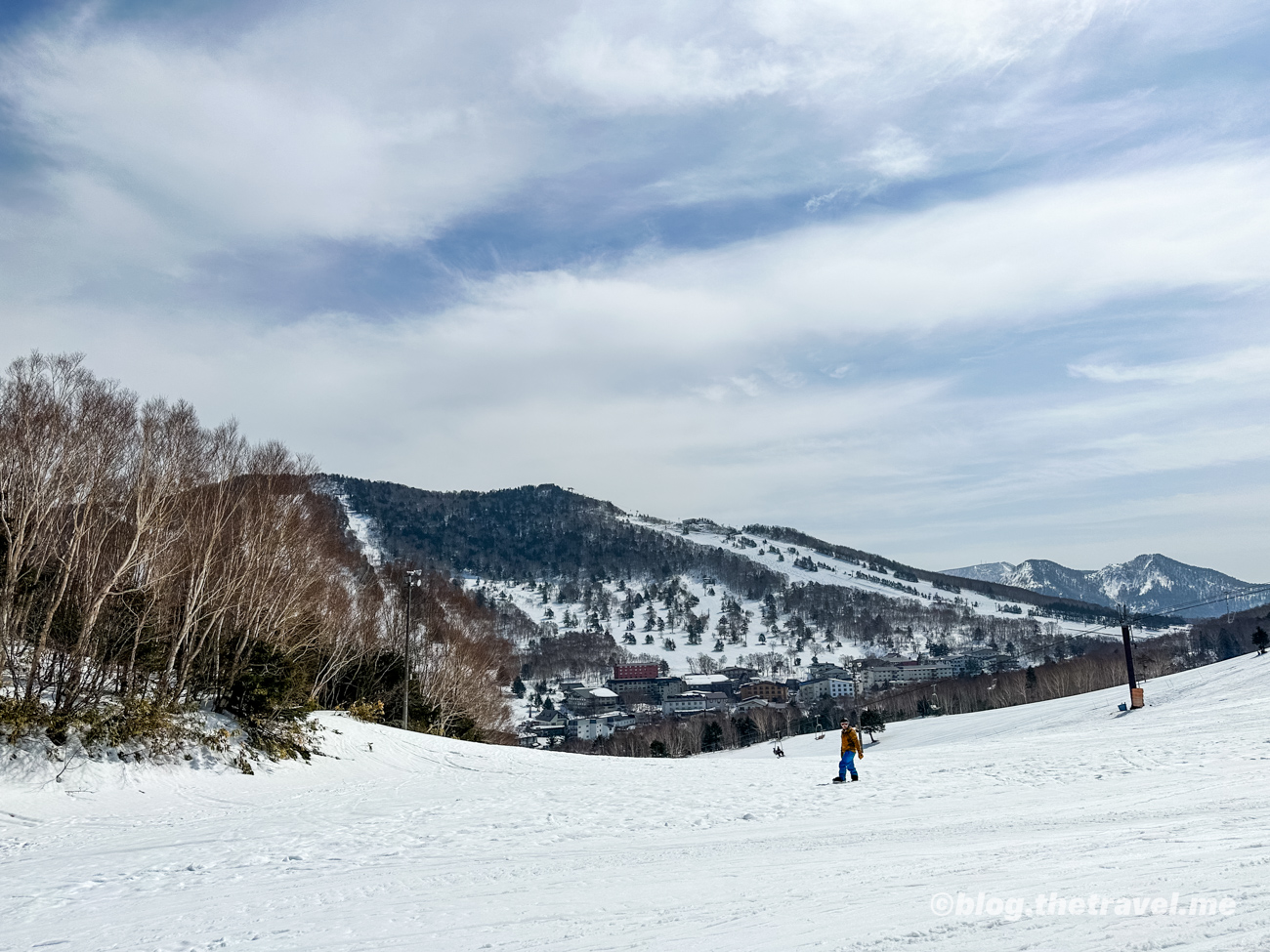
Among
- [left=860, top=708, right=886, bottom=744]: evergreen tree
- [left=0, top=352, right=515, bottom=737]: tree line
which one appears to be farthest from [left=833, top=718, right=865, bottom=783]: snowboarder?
[left=860, top=708, right=886, bottom=744]: evergreen tree

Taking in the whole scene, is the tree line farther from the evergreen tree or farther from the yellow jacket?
the evergreen tree

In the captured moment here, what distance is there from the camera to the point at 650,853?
9.67 meters

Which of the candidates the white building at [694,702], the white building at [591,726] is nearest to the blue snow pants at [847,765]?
the white building at [591,726]

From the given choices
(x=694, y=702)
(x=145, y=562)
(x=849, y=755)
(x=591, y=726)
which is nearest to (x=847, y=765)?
(x=849, y=755)

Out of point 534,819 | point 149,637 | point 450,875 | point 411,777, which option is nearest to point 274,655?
point 149,637

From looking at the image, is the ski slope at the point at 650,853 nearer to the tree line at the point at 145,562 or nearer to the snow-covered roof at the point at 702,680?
the tree line at the point at 145,562

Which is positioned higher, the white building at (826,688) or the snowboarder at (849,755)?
the snowboarder at (849,755)

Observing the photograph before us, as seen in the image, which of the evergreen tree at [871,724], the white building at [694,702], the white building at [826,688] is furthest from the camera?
the white building at [826,688]

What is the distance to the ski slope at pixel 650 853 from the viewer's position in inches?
247

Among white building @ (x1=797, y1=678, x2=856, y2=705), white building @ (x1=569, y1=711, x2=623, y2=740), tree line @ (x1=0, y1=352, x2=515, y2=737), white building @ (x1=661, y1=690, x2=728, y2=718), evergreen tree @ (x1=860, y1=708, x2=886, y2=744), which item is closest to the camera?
tree line @ (x1=0, y1=352, x2=515, y2=737)

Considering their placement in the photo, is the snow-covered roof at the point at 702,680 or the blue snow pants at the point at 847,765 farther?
the snow-covered roof at the point at 702,680

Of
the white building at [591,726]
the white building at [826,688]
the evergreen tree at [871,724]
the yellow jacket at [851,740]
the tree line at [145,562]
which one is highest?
the tree line at [145,562]

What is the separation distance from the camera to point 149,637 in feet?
63.9

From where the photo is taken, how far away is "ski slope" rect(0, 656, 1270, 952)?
247 inches
